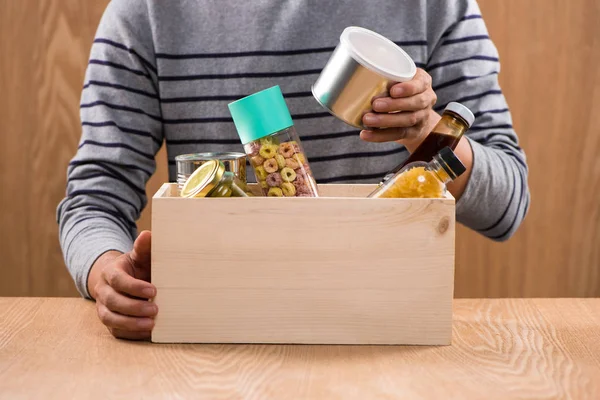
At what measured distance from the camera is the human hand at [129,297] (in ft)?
2.39

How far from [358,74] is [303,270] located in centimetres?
19

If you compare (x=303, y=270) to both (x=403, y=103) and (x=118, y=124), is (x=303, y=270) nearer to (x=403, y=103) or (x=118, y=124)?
(x=403, y=103)

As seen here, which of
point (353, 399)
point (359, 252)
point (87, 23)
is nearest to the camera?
point (353, 399)

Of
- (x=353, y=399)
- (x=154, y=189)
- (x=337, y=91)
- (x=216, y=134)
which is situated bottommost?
(x=154, y=189)

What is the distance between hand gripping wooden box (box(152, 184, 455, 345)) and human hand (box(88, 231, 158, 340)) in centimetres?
1

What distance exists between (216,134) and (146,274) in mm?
415

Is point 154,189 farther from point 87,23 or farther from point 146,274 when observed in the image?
point 146,274

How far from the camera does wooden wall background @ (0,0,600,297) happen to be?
165 cm

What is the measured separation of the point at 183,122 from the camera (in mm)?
1159

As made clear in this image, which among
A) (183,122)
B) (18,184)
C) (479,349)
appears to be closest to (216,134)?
(183,122)

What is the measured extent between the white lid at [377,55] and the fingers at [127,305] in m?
0.31

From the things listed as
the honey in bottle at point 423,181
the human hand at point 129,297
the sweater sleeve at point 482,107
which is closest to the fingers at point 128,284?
the human hand at point 129,297

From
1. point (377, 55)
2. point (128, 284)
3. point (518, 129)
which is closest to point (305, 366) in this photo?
point (128, 284)

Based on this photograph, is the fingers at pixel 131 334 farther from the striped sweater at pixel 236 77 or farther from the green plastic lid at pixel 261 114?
the striped sweater at pixel 236 77
